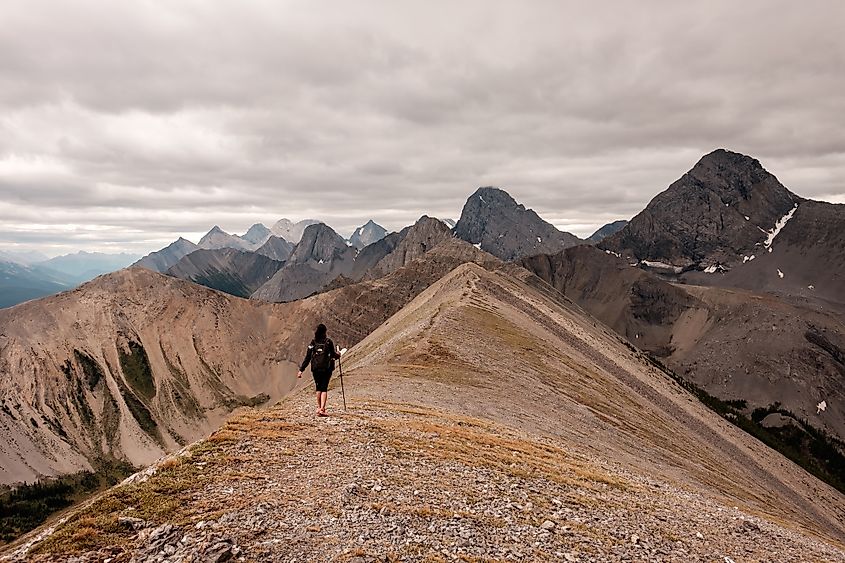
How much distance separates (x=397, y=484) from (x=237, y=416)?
9642mm

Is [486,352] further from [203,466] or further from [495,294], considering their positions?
[495,294]

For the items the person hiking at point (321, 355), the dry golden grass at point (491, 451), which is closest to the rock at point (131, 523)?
the dry golden grass at point (491, 451)

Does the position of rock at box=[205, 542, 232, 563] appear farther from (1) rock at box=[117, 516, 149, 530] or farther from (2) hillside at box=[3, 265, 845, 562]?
(1) rock at box=[117, 516, 149, 530]

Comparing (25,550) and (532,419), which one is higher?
(25,550)

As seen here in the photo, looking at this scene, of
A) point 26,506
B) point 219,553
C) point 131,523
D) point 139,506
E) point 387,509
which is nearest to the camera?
point 219,553

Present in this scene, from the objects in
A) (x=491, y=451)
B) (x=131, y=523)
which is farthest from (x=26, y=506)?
(x=131, y=523)

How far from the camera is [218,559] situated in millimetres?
11812

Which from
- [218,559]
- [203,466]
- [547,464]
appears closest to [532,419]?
[547,464]

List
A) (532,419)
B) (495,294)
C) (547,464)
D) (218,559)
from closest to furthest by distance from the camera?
(218,559) < (547,464) < (532,419) < (495,294)

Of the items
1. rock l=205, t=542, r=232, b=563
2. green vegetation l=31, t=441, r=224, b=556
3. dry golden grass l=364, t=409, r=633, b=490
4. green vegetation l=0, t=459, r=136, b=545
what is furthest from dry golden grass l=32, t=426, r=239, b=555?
green vegetation l=0, t=459, r=136, b=545

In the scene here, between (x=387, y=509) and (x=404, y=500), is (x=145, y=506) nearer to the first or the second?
(x=387, y=509)

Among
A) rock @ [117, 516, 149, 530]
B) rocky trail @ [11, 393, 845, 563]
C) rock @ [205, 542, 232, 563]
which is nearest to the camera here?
rock @ [205, 542, 232, 563]

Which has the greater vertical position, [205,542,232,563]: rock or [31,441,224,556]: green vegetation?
[31,441,224,556]: green vegetation

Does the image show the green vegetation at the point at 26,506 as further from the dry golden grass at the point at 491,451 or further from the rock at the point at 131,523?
the rock at the point at 131,523
